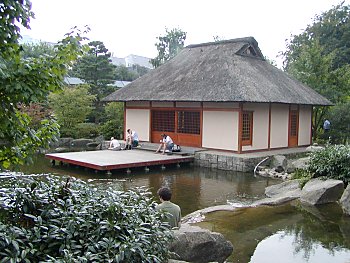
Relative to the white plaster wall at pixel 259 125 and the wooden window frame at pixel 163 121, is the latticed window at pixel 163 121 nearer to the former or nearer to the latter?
the wooden window frame at pixel 163 121

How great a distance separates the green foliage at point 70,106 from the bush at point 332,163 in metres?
16.8

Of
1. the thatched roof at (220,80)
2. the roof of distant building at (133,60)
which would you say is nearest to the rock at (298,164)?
the thatched roof at (220,80)

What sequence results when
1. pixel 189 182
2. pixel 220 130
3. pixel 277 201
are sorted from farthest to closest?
1. pixel 220 130
2. pixel 189 182
3. pixel 277 201

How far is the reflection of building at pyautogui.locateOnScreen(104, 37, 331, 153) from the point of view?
1689 centimetres

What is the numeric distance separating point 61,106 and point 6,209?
21.6m

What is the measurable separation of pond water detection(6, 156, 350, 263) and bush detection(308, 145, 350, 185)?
150 centimetres

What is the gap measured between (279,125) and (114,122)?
10.6 metres

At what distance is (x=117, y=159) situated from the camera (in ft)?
50.5

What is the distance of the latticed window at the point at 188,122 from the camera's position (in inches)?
723

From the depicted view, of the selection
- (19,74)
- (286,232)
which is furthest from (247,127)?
(19,74)

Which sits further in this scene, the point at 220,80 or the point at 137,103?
the point at 137,103

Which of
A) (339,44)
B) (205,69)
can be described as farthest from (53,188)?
(339,44)

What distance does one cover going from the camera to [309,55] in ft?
73.4

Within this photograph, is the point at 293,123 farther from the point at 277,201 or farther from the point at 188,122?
the point at 277,201
